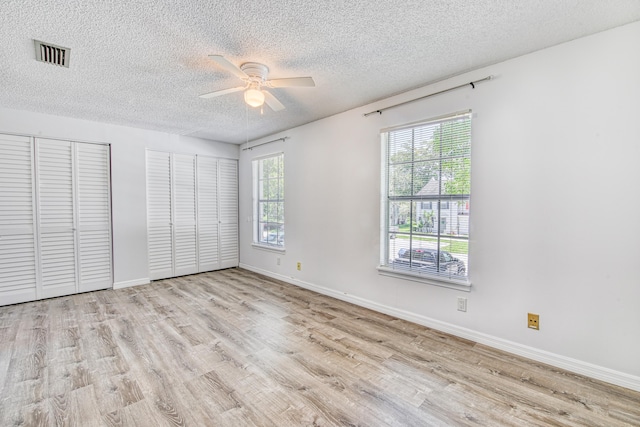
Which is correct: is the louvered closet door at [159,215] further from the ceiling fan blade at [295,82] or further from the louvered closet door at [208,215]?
the ceiling fan blade at [295,82]

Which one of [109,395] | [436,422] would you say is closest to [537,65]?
[436,422]

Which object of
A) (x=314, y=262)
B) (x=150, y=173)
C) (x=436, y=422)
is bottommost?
(x=436, y=422)

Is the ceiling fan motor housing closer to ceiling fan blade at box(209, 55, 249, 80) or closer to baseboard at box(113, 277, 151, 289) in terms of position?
ceiling fan blade at box(209, 55, 249, 80)

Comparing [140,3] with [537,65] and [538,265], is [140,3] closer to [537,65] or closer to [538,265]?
[537,65]

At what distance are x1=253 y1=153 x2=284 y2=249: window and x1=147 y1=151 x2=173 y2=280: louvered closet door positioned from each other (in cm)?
145

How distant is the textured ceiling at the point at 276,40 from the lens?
69.9 inches

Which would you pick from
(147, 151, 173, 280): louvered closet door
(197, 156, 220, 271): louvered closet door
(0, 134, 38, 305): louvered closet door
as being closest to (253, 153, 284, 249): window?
(197, 156, 220, 271): louvered closet door

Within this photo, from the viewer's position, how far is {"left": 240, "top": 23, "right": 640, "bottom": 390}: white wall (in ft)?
6.38

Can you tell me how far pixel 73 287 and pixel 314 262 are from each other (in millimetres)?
3414

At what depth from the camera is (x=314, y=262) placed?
4.13 meters

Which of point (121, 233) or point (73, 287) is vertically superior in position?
point (121, 233)

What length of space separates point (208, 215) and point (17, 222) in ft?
8.05

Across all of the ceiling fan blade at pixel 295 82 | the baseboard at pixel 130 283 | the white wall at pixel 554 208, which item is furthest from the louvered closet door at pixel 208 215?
the white wall at pixel 554 208

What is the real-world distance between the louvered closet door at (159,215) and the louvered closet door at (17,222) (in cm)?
135
